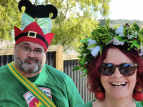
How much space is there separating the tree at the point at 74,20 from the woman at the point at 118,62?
7820 mm

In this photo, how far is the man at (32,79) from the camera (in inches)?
108

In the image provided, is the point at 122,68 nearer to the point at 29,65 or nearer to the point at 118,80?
the point at 118,80

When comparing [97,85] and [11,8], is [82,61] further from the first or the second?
[11,8]

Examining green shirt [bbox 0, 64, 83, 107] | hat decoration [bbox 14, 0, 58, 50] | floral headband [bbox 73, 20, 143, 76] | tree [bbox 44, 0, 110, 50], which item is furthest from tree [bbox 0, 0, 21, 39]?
floral headband [bbox 73, 20, 143, 76]

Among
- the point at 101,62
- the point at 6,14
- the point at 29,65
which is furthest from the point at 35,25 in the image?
the point at 6,14

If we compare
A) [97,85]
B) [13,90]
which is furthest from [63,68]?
[97,85]

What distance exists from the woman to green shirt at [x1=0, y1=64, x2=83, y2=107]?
51.2 inches

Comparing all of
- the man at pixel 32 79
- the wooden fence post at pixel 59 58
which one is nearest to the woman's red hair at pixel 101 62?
the man at pixel 32 79

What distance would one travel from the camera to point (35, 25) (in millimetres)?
3080

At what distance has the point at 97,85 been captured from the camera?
1846mm

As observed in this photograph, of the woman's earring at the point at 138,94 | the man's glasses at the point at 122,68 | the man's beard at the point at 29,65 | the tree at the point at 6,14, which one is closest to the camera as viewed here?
the man's glasses at the point at 122,68

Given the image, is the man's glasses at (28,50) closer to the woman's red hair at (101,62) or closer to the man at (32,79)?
the man at (32,79)

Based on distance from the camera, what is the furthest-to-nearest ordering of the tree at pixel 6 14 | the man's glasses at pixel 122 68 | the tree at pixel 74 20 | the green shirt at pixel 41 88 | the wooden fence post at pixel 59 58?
the tree at pixel 74 20 → the tree at pixel 6 14 → the wooden fence post at pixel 59 58 → the green shirt at pixel 41 88 → the man's glasses at pixel 122 68

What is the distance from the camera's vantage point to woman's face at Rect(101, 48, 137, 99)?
5.32 feet
